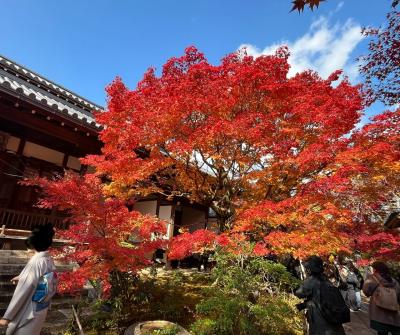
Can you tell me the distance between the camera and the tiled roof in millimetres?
8311

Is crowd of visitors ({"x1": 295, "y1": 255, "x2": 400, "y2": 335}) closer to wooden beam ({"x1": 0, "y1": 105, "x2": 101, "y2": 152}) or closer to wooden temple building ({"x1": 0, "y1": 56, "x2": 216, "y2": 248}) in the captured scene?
wooden temple building ({"x1": 0, "y1": 56, "x2": 216, "y2": 248})

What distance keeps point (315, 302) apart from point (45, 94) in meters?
13.5

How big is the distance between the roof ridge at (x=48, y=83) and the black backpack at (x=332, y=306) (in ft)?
46.2

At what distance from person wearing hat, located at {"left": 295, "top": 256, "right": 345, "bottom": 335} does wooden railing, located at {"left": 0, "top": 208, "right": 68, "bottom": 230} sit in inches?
270

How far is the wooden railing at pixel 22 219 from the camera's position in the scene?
8.74 meters

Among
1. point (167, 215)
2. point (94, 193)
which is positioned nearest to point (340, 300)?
point (94, 193)

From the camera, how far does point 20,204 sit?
9.83m

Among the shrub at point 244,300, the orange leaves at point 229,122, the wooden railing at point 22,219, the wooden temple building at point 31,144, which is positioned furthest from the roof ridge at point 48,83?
the shrub at point 244,300

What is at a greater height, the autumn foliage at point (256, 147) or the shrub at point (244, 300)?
the autumn foliage at point (256, 147)

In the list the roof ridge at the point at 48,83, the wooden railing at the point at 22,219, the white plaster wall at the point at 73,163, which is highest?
the roof ridge at the point at 48,83

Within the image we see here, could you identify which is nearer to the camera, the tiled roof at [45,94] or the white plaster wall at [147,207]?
the tiled roof at [45,94]

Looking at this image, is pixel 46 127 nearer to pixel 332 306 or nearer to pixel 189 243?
pixel 189 243

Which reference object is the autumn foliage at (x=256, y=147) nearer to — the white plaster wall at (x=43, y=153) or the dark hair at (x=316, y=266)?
the white plaster wall at (x=43, y=153)

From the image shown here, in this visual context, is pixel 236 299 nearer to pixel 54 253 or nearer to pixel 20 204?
pixel 54 253
